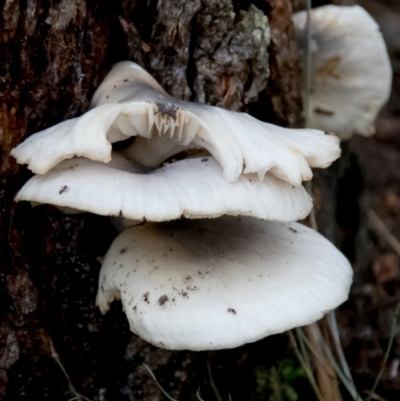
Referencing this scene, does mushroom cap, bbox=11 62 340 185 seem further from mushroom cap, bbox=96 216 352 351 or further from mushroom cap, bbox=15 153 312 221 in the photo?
mushroom cap, bbox=96 216 352 351

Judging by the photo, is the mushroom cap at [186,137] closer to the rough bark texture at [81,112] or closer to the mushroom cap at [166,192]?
the mushroom cap at [166,192]

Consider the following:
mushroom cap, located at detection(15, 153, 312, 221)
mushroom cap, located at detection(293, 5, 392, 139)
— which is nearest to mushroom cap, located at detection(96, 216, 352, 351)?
mushroom cap, located at detection(15, 153, 312, 221)

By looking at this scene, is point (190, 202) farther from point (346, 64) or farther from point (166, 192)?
point (346, 64)

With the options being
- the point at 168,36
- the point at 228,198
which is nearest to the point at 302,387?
the point at 228,198

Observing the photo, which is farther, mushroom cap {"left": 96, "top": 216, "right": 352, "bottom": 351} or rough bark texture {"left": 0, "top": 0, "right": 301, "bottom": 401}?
rough bark texture {"left": 0, "top": 0, "right": 301, "bottom": 401}

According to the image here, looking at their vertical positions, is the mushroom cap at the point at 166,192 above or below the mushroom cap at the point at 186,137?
below

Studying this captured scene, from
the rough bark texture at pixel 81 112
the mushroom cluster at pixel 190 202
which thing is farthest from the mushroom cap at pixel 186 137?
the rough bark texture at pixel 81 112
